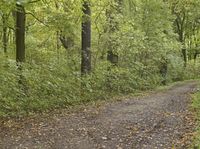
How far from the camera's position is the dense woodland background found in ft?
42.8

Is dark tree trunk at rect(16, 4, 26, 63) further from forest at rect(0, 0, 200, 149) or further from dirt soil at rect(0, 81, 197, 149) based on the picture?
dirt soil at rect(0, 81, 197, 149)

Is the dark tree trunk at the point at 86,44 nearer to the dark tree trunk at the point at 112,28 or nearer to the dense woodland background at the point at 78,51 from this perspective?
the dense woodland background at the point at 78,51

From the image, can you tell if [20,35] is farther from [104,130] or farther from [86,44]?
[104,130]

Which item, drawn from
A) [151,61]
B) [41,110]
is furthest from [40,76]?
[151,61]

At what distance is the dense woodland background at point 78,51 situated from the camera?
13.0 m

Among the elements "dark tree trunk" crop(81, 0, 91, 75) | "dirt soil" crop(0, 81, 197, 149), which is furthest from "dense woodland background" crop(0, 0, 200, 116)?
"dirt soil" crop(0, 81, 197, 149)

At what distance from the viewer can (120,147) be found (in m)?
7.99

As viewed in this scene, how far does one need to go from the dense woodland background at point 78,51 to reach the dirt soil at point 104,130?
69.0 inches

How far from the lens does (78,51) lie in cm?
1948

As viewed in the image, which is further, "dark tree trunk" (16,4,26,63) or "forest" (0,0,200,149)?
"dark tree trunk" (16,4,26,63)

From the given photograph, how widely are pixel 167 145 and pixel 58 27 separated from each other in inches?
352

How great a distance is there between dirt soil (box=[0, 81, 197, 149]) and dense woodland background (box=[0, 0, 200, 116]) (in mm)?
1752

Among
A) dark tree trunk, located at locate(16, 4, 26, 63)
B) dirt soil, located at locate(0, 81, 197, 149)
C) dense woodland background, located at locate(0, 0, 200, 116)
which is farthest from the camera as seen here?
dark tree trunk, located at locate(16, 4, 26, 63)

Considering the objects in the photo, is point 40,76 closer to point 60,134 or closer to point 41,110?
point 41,110
